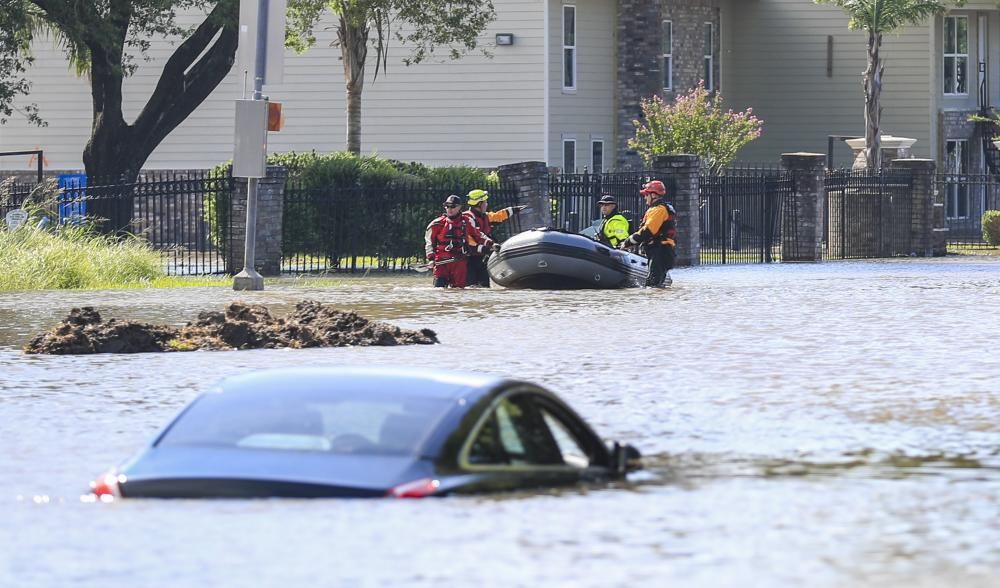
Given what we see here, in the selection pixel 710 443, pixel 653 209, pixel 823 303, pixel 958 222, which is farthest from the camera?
pixel 958 222

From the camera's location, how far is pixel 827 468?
10742mm

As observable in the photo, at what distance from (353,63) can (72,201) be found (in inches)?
457

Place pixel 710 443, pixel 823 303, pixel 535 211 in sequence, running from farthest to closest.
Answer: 1. pixel 535 211
2. pixel 823 303
3. pixel 710 443

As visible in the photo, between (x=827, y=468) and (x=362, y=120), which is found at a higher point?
(x=362, y=120)

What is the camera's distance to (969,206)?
5284cm

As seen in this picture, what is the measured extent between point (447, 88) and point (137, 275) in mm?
18334

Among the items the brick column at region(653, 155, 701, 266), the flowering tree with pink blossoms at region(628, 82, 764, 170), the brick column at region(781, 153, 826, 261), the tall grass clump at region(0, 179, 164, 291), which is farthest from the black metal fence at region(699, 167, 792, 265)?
the tall grass clump at region(0, 179, 164, 291)

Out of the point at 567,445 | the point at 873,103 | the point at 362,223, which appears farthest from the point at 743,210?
the point at 567,445

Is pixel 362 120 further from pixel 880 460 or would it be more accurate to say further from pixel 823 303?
pixel 880 460

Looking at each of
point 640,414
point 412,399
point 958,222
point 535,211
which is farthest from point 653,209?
point 958,222

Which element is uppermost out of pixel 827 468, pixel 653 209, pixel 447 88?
pixel 447 88

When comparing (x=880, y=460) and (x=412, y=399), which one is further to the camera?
(x=880, y=460)

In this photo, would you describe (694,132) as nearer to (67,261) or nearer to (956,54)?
(956,54)

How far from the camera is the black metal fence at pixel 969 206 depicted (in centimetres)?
5028
